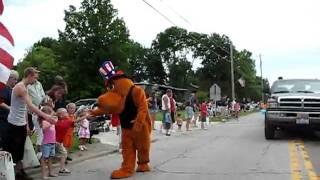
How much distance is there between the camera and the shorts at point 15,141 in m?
9.59

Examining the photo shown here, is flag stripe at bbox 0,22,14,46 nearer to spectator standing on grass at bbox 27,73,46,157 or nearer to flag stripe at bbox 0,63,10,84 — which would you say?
flag stripe at bbox 0,63,10,84

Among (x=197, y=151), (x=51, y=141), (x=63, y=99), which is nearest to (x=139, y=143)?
(x=51, y=141)

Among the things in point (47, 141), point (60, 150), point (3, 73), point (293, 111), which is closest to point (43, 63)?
point (293, 111)

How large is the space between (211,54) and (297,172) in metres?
93.8

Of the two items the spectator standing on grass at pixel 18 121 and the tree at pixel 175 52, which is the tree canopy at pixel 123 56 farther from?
the spectator standing on grass at pixel 18 121

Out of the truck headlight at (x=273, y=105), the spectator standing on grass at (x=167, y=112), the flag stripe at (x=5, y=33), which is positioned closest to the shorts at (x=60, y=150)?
the flag stripe at (x=5, y=33)

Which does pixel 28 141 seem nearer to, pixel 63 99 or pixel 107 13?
pixel 63 99

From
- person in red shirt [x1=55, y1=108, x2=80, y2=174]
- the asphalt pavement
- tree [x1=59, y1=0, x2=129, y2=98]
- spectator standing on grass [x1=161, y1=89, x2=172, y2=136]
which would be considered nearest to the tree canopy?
tree [x1=59, y1=0, x2=129, y2=98]

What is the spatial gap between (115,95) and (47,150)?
1546 millimetres

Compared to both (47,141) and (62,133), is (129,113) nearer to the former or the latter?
(62,133)

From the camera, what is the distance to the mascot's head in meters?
10.7

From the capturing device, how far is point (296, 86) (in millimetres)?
18969

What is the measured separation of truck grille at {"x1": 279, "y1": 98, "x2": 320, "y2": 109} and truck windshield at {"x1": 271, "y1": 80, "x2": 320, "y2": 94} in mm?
988

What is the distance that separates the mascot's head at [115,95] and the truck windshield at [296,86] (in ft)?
29.7
